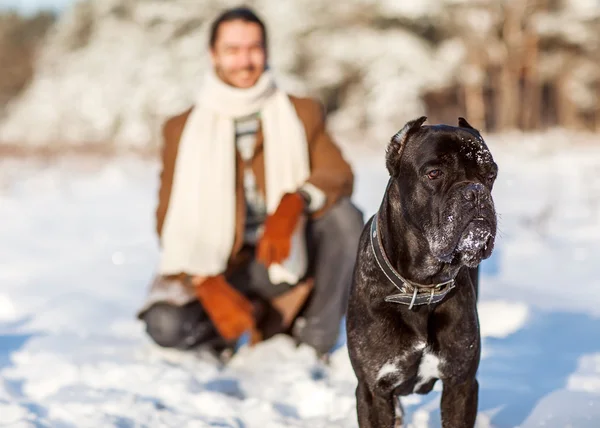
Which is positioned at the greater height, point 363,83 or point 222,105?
point 363,83

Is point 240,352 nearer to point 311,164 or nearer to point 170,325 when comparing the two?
point 170,325

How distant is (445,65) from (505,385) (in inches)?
603

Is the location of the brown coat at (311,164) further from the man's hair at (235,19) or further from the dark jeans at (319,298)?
the man's hair at (235,19)

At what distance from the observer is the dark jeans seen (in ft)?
12.4

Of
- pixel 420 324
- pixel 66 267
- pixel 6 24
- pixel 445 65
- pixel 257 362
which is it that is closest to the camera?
pixel 420 324

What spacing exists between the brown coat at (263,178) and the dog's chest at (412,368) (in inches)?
64.5

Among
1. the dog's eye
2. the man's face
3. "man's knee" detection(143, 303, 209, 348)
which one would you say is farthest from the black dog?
the man's face

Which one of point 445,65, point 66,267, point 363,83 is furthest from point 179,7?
point 66,267

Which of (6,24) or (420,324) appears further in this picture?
(6,24)

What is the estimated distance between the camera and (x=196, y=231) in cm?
393

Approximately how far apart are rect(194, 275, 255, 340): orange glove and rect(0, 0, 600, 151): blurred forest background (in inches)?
532

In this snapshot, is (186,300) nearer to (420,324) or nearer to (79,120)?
(420,324)

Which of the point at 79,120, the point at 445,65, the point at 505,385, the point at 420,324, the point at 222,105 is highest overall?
the point at 445,65

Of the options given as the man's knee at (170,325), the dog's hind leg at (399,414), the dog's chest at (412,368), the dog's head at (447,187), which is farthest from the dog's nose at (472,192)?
Answer: the man's knee at (170,325)
